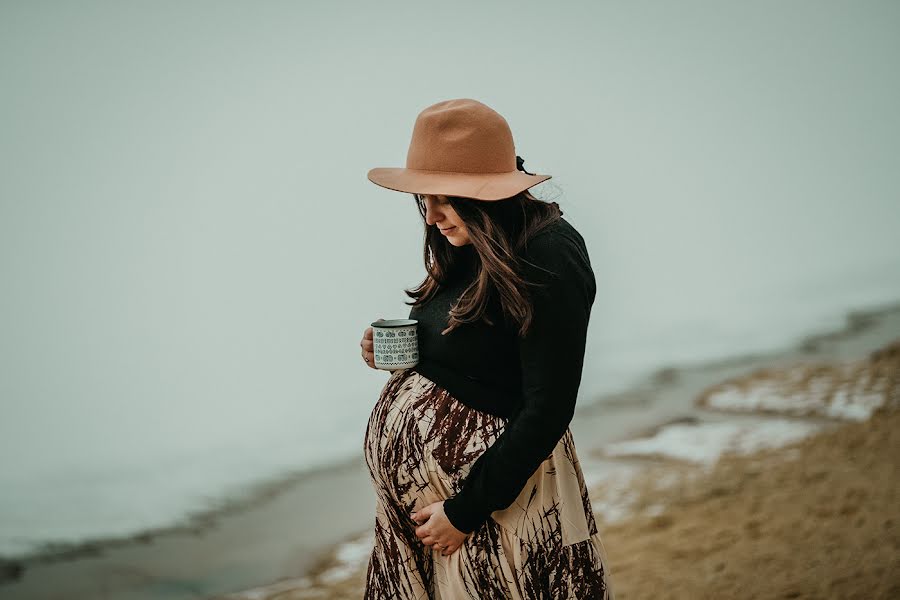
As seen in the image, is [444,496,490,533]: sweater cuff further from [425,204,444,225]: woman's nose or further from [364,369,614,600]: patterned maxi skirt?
[425,204,444,225]: woman's nose

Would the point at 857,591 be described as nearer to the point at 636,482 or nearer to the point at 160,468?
the point at 636,482

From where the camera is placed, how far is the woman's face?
1092 mm

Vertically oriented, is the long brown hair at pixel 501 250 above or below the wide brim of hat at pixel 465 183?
below

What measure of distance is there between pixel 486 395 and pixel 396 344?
16cm

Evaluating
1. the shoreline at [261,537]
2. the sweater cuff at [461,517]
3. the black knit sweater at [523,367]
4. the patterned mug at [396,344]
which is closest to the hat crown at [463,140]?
the black knit sweater at [523,367]

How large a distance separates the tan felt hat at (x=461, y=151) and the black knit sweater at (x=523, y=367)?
4.7 inches

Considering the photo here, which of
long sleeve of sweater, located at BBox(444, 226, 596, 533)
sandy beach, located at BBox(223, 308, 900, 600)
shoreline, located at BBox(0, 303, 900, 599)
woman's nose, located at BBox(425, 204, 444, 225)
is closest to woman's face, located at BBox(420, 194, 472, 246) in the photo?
woman's nose, located at BBox(425, 204, 444, 225)

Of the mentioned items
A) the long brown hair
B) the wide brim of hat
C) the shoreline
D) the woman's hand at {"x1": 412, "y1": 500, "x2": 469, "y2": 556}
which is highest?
the wide brim of hat

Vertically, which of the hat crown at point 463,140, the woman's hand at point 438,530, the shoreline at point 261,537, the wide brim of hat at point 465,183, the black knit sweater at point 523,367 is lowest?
the shoreline at point 261,537

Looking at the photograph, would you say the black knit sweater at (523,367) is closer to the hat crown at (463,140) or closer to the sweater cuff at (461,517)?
the sweater cuff at (461,517)

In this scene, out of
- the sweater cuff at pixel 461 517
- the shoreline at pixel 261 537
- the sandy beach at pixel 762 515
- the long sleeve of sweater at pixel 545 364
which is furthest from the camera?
the shoreline at pixel 261 537

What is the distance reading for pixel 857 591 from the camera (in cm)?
182

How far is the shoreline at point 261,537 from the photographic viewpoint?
2.48 meters

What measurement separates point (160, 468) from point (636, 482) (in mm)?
2019
